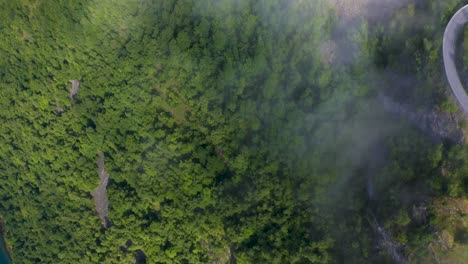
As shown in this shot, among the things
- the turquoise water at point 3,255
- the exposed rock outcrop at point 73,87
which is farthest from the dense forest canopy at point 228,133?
the turquoise water at point 3,255

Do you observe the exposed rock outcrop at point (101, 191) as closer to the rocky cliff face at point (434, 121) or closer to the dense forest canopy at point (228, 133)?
the dense forest canopy at point (228, 133)

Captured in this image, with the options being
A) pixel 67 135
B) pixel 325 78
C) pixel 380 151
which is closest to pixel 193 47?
pixel 325 78

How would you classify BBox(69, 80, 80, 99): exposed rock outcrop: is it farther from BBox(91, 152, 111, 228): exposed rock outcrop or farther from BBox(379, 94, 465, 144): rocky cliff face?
BBox(379, 94, 465, 144): rocky cliff face

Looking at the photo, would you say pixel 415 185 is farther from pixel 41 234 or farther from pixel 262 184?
pixel 41 234

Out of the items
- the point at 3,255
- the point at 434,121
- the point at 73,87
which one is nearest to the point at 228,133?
the point at 434,121

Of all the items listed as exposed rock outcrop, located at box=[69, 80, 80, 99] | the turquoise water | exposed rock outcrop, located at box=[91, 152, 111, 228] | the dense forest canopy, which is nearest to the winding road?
the dense forest canopy
